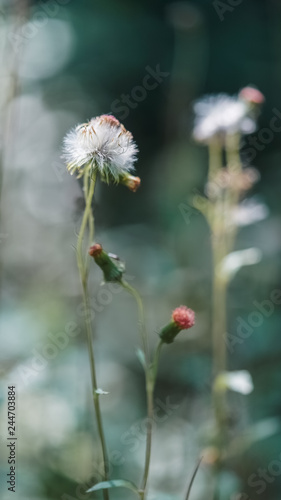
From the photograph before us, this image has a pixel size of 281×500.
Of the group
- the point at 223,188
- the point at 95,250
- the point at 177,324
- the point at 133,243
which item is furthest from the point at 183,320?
the point at 133,243

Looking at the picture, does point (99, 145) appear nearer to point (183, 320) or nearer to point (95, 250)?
point (95, 250)

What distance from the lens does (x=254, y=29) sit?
2.03 meters

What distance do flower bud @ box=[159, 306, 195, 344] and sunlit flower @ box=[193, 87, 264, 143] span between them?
1.81 ft

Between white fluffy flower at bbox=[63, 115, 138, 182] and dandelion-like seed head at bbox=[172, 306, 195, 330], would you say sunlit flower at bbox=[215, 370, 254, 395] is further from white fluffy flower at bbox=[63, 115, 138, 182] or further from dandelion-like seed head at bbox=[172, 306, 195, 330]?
white fluffy flower at bbox=[63, 115, 138, 182]

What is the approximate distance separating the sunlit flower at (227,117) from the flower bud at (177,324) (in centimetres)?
55

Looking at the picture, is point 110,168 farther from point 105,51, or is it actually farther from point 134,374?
point 105,51

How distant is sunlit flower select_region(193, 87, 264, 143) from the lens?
3.38ft

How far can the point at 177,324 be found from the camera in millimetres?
592

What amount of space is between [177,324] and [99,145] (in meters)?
0.21

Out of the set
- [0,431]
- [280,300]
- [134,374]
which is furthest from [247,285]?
[0,431]

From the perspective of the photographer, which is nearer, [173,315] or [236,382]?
[173,315]

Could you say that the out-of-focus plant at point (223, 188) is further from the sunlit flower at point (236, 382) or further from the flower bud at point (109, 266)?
the flower bud at point (109, 266)

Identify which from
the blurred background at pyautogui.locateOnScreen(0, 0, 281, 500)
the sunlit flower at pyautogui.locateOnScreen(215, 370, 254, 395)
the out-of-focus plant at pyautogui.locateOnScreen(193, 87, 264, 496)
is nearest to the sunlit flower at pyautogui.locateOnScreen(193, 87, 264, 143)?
the out-of-focus plant at pyautogui.locateOnScreen(193, 87, 264, 496)

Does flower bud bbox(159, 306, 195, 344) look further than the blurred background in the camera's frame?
No
